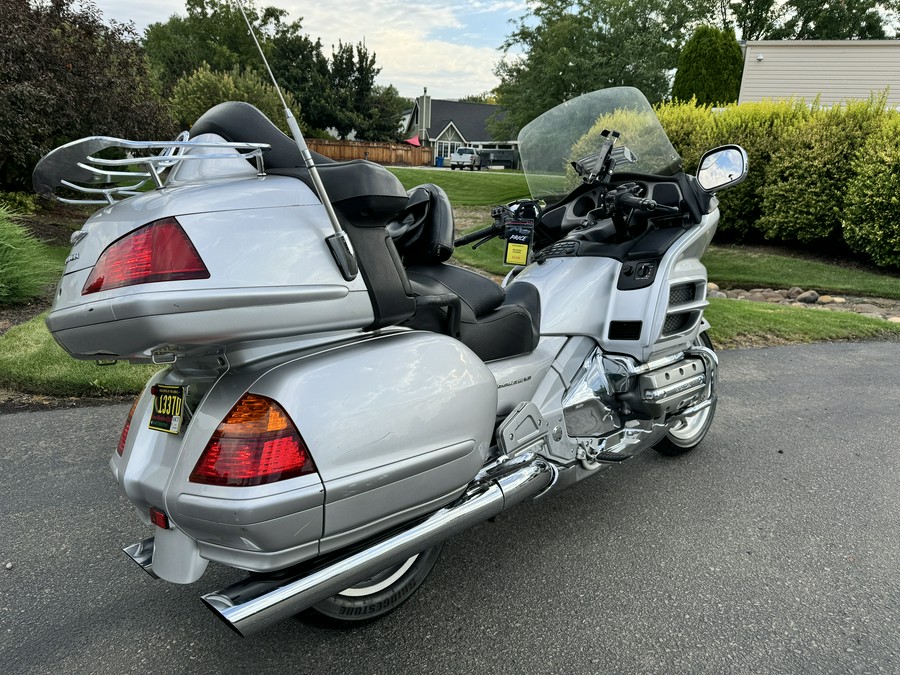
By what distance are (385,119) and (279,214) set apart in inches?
1863

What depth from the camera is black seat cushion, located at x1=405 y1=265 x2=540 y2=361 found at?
2.20m

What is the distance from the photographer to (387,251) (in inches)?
67.8

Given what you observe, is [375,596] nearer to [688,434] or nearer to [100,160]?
[100,160]

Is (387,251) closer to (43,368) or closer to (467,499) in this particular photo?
(467,499)

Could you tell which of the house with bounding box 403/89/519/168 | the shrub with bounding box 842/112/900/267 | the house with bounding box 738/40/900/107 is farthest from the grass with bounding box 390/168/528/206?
the house with bounding box 403/89/519/168

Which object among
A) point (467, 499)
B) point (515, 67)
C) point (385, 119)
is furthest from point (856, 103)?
point (385, 119)

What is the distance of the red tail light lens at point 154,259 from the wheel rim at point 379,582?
1.17 meters

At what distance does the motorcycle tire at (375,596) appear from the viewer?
1934 millimetres

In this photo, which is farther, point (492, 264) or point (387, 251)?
point (492, 264)

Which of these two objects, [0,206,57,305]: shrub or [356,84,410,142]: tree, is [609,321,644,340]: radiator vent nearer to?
[0,206,57,305]: shrub

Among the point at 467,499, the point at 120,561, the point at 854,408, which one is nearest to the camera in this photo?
the point at 467,499

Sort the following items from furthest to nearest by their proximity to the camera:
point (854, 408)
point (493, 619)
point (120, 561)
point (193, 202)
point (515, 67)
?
point (515, 67) < point (854, 408) < point (120, 561) < point (493, 619) < point (193, 202)

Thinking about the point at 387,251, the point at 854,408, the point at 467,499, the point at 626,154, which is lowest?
the point at 854,408

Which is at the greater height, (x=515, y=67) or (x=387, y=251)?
(x=515, y=67)
